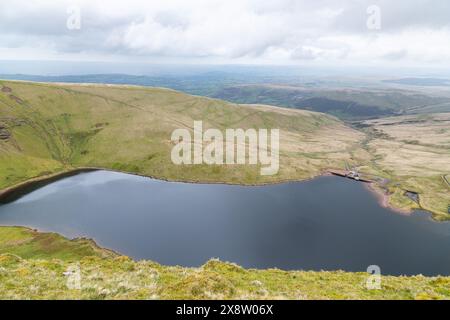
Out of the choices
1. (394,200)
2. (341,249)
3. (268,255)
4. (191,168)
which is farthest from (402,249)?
(191,168)

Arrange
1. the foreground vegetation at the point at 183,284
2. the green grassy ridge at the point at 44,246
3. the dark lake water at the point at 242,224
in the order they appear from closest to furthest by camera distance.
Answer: the foreground vegetation at the point at 183,284, the green grassy ridge at the point at 44,246, the dark lake water at the point at 242,224

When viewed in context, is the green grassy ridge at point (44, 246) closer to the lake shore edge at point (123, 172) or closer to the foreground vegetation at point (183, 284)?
the lake shore edge at point (123, 172)

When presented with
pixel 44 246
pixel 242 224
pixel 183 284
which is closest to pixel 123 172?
pixel 44 246

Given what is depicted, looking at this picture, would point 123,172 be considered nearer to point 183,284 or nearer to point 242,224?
point 242,224


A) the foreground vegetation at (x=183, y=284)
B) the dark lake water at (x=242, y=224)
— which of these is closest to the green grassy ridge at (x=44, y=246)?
the dark lake water at (x=242, y=224)
